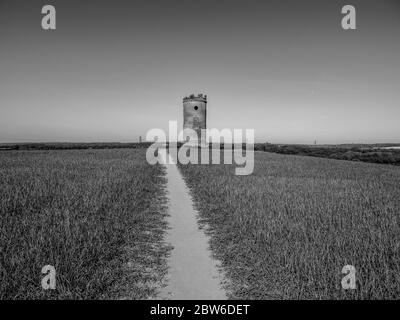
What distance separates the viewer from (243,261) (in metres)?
4.62

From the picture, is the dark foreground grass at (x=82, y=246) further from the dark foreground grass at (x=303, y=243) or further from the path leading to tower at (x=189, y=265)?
the dark foreground grass at (x=303, y=243)

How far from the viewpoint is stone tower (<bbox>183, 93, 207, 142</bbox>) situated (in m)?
48.0

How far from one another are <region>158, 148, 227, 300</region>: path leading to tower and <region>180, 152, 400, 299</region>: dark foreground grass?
269 mm

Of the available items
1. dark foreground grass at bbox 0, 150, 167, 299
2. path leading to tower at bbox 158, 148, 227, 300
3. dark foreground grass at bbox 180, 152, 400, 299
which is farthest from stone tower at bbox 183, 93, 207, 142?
path leading to tower at bbox 158, 148, 227, 300

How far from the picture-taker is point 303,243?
196 inches

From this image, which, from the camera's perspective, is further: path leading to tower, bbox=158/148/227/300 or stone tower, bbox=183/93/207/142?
stone tower, bbox=183/93/207/142

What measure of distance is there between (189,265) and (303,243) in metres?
2.35

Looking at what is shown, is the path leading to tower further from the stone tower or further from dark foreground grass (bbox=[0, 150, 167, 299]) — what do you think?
the stone tower

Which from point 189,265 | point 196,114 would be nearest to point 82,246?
point 189,265

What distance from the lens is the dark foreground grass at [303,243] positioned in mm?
3609

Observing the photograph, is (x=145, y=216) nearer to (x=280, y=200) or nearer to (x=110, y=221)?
(x=110, y=221)
